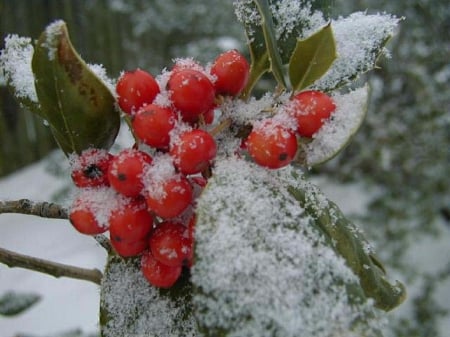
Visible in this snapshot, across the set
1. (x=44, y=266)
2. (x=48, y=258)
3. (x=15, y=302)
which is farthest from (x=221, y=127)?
(x=48, y=258)

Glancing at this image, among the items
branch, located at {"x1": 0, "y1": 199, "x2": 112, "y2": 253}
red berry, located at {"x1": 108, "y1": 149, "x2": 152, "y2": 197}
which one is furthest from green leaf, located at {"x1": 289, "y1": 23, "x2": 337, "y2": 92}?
branch, located at {"x1": 0, "y1": 199, "x2": 112, "y2": 253}

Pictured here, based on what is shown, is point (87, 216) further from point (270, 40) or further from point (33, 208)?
point (270, 40)

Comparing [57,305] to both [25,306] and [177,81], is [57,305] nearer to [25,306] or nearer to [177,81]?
[25,306]

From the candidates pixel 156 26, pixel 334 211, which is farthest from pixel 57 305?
pixel 156 26

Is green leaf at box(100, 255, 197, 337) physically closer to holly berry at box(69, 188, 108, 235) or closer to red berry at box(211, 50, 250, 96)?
holly berry at box(69, 188, 108, 235)

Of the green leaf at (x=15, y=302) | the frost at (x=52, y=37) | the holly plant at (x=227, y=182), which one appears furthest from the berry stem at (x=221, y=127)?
the green leaf at (x=15, y=302)

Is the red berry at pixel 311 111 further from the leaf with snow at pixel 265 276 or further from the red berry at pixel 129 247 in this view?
the red berry at pixel 129 247

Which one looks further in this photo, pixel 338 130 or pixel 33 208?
pixel 33 208
